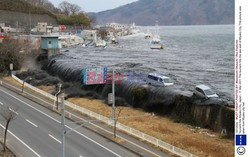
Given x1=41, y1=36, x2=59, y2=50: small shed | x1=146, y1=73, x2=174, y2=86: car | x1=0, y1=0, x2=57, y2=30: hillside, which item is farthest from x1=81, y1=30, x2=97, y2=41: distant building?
x1=146, y1=73, x2=174, y2=86: car

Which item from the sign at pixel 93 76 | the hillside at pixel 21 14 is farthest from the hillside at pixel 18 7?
the sign at pixel 93 76

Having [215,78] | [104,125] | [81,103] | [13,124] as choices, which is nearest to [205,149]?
[104,125]

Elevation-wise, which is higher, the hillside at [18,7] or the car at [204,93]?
the hillside at [18,7]

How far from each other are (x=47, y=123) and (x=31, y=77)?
3157cm

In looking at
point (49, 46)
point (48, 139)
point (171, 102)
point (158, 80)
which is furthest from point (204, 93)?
point (49, 46)

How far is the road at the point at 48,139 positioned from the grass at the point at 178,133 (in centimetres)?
487

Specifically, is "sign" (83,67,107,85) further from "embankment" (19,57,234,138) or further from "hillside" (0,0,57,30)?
"hillside" (0,0,57,30)

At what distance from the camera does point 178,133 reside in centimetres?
3212

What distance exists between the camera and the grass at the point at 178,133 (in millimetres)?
26969

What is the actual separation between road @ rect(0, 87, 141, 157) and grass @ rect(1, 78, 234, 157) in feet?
16.0

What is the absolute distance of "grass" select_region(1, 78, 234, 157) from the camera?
88.5 ft

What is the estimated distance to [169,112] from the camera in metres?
39.2

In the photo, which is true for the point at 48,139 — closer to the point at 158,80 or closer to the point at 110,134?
the point at 110,134

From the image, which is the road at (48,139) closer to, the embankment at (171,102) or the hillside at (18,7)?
the embankment at (171,102)
